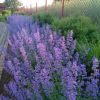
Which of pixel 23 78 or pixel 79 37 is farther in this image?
pixel 79 37

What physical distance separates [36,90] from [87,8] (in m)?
6.16

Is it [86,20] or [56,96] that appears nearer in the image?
[56,96]

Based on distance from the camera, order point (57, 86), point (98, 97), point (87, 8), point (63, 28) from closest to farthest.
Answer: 1. point (98, 97)
2. point (57, 86)
3. point (63, 28)
4. point (87, 8)

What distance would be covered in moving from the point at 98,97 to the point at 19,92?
0.82 m

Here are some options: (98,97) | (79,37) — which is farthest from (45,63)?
(79,37)

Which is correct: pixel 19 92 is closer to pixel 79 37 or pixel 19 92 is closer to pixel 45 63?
pixel 45 63

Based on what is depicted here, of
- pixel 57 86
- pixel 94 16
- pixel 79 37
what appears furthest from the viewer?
pixel 94 16

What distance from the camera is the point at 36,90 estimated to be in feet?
11.2

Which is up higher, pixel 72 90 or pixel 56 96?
pixel 72 90

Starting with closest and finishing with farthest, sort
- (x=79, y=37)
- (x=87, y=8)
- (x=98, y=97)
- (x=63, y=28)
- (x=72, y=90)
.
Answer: (x=72, y=90), (x=98, y=97), (x=79, y=37), (x=63, y=28), (x=87, y=8)

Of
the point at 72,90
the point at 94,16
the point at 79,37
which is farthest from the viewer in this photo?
the point at 94,16

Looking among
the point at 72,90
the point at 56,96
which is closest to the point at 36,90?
the point at 56,96

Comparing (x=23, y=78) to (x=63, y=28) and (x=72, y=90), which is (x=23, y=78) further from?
(x=63, y=28)

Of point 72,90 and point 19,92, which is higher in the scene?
point 72,90
